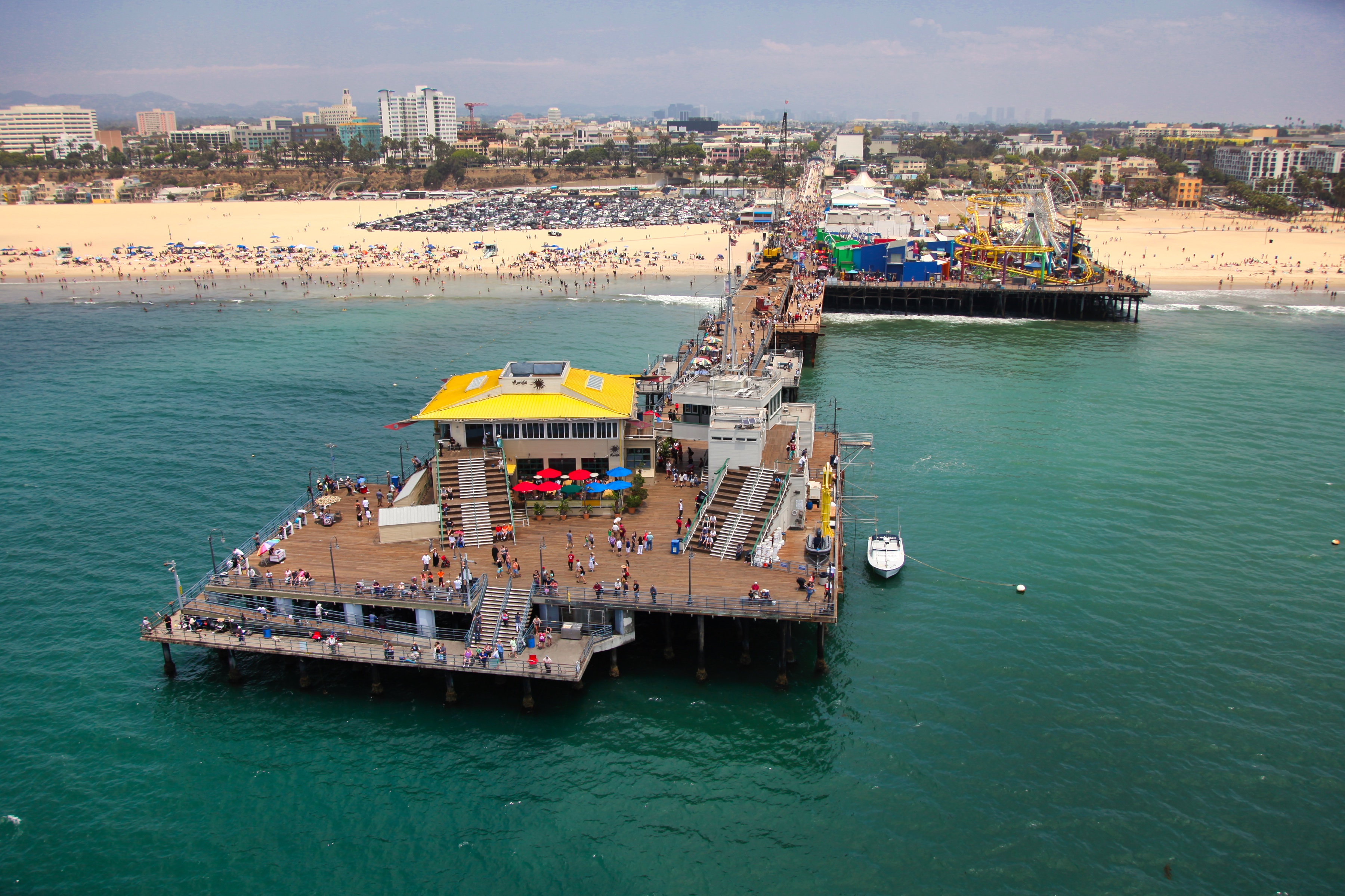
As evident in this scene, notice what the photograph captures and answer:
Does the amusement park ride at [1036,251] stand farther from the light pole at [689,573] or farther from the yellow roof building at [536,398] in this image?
the light pole at [689,573]

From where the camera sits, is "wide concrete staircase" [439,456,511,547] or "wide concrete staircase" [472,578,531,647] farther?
"wide concrete staircase" [439,456,511,547]

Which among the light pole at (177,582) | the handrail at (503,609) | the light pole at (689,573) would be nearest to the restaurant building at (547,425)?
the light pole at (689,573)

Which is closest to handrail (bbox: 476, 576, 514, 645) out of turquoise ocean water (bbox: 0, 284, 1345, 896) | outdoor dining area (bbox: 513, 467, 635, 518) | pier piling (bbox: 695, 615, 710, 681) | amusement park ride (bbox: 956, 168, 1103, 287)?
turquoise ocean water (bbox: 0, 284, 1345, 896)

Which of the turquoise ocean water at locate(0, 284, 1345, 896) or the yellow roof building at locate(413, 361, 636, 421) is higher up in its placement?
the yellow roof building at locate(413, 361, 636, 421)

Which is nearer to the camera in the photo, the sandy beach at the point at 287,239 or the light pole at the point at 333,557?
the light pole at the point at 333,557

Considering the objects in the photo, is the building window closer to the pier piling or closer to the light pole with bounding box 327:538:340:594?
the pier piling

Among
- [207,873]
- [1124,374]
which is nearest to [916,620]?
[207,873]

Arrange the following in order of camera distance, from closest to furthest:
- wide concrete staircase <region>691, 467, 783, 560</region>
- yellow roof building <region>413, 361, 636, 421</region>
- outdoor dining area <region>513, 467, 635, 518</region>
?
wide concrete staircase <region>691, 467, 783, 560</region> → outdoor dining area <region>513, 467, 635, 518</region> → yellow roof building <region>413, 361, 636, 421</region>

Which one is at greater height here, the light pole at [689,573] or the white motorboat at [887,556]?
the light pole at [689,573]
